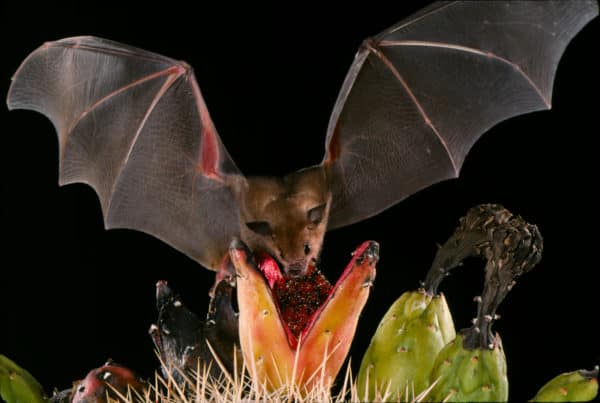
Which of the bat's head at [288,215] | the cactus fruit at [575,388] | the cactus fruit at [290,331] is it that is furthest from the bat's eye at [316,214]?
the cactus fruit at [575,388]

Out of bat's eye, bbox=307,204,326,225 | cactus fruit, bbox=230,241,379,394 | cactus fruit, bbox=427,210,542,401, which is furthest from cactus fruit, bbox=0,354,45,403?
cactus fruit, bbox=427,210,542,401

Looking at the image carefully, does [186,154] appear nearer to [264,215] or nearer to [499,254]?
[264,215]

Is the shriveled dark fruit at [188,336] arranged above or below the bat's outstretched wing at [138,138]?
below

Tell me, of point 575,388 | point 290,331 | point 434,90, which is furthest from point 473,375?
point 434,90

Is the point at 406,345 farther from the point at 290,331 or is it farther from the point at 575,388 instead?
the point at 575,388

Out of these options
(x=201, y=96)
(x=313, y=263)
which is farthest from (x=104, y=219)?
(x=313, y=263)

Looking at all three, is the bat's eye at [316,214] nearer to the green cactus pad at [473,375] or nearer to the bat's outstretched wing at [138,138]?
the bat's outstretched wing at [138,138]
